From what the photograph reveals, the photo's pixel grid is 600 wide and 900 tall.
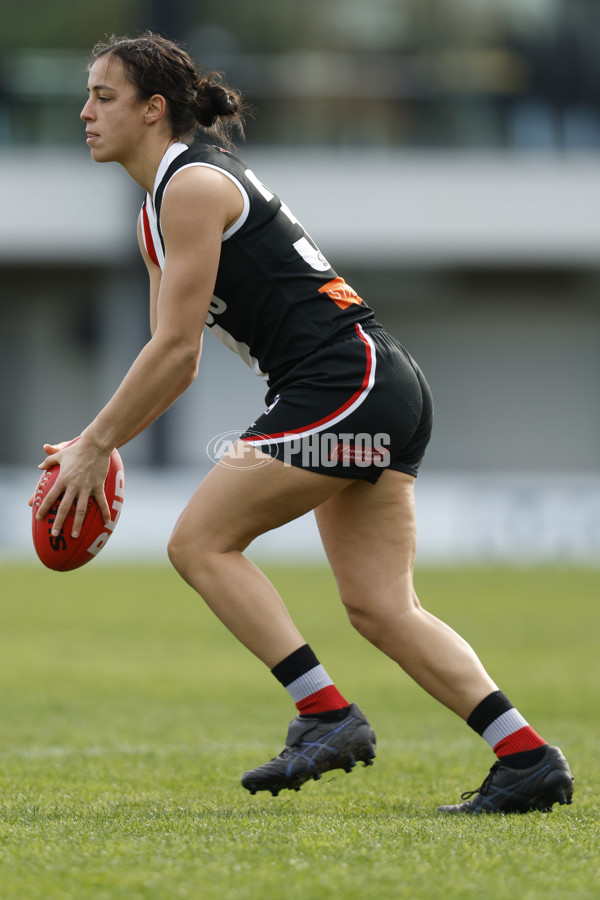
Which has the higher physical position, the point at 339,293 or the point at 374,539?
the point at 339,293

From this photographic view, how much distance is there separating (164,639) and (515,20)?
56.4 ft

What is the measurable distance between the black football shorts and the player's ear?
78cm

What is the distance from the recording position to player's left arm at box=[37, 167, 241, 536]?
316 centimetres

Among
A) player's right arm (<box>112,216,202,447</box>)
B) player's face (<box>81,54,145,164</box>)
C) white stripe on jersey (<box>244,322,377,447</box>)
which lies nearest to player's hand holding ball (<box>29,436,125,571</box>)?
player's right arm (<box>112,216,202,447</box>)

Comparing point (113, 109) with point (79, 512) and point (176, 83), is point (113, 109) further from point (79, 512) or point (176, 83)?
point (79, 512)

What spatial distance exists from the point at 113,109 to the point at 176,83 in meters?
0.19

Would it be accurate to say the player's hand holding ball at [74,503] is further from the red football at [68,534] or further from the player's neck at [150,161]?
the player's neck at [150,161]

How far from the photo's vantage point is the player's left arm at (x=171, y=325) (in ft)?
10.4

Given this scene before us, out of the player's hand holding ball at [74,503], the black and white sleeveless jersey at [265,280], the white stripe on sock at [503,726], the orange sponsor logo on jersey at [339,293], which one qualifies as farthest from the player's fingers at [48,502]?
the white stripe on sock at [503,726]

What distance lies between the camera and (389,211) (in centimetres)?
2095

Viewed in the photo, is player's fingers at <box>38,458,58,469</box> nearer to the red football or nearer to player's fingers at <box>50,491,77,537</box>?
the red football

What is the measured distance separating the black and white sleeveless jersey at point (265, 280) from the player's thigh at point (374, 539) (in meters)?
0.42

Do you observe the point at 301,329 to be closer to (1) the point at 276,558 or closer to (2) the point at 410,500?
(2) the point at 410,500

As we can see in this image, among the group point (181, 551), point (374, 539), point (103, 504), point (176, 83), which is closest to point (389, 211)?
point (176, 83)
